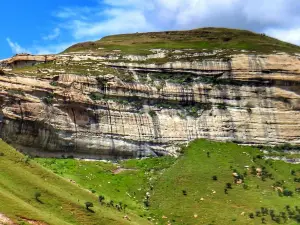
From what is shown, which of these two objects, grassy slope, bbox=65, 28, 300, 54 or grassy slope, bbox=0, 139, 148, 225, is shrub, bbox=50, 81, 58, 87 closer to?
grassy slope, bbox=0, 139, 148, 225

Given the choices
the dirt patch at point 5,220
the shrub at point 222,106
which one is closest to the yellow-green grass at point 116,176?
the shrub at point 222,106

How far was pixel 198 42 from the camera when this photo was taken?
93938 millimetres

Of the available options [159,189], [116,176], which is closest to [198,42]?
[116,176]

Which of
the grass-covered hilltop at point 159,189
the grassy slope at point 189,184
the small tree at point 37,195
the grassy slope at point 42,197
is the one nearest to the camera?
the grassy slope at point 42,197

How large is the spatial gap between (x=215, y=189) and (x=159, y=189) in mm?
7270

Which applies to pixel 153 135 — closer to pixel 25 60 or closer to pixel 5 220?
pixel 25 60

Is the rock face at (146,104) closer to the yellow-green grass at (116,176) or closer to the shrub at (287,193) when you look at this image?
the yellow-green grass at (116,176)

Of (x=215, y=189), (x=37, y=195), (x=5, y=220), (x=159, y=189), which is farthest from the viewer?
(x=215, y=189)

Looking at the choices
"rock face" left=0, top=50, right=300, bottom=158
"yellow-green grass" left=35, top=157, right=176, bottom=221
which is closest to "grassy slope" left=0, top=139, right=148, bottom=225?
"yellow-green grass" left=35, top=157, right=176, bottom=221

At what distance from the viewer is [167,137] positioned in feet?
232

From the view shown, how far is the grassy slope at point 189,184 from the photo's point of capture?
51781 millimetres

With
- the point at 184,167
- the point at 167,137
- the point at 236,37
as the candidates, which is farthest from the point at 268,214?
the point at 236,37

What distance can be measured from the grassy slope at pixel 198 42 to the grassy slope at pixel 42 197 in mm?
41261

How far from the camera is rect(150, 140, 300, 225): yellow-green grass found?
169 feet
